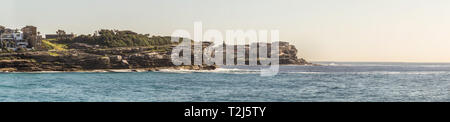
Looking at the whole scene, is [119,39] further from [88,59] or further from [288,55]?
[288,55]

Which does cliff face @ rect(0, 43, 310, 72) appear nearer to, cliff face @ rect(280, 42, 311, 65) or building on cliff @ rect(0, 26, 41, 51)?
building on cliff @ rect(0, 26, 41, 51)

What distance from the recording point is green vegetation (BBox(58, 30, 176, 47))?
98375 millimetres

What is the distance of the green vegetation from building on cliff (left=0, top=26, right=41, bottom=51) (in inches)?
344

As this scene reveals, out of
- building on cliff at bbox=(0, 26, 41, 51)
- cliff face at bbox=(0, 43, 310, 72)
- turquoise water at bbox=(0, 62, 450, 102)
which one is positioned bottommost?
turquoise water at bbox=(0, 62, 450, 102)

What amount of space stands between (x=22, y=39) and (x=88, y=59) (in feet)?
70.0

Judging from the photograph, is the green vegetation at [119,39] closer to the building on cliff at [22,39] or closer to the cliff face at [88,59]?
the cliff face at [88,59]

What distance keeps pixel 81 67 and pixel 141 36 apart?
103 feet

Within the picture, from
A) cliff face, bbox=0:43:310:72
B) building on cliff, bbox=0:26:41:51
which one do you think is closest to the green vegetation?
cliff face, bbox=0:43:310:72

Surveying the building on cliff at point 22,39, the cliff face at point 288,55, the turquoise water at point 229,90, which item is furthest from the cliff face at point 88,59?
the cliff face at point 288,55
